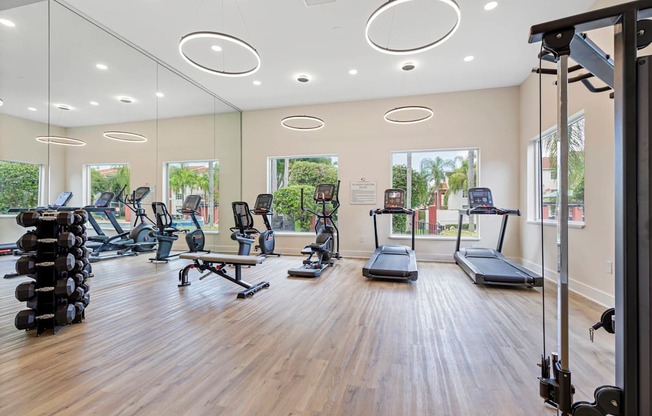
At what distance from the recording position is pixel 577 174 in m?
4.09

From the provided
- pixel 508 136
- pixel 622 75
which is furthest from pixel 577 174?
pixel 622 75

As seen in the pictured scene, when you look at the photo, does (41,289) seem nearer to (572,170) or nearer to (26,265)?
(26,265)

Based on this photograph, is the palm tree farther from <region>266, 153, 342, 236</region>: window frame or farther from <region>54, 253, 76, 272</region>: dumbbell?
<region>54, 253, 76, 272</region>: dumbbell

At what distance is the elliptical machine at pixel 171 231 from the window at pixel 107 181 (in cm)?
65

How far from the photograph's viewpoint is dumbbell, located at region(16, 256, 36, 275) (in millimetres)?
2537

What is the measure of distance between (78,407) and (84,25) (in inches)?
188

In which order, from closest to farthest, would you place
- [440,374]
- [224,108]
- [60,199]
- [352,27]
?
1. [440,374]
2. [60,199]
3. [352,27]
4. [224,108]

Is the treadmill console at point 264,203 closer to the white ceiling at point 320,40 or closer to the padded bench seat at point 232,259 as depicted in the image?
the white ceiling at point 320,40

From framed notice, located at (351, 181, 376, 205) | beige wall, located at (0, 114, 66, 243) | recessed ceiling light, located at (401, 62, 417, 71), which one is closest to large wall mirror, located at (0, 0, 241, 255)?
beige wall, located at (0, 114, 66, 243)

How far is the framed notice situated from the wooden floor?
3138 millimetres

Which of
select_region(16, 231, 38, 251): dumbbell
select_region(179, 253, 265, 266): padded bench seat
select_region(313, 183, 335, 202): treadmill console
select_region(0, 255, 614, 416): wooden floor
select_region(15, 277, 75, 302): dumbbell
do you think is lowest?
select_region(0, 255, 614, 416): wooden floor

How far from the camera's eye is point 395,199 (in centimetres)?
586

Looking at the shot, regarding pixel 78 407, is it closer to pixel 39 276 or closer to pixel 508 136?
pixel 39 276

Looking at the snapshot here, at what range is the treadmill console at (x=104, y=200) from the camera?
4605mm
